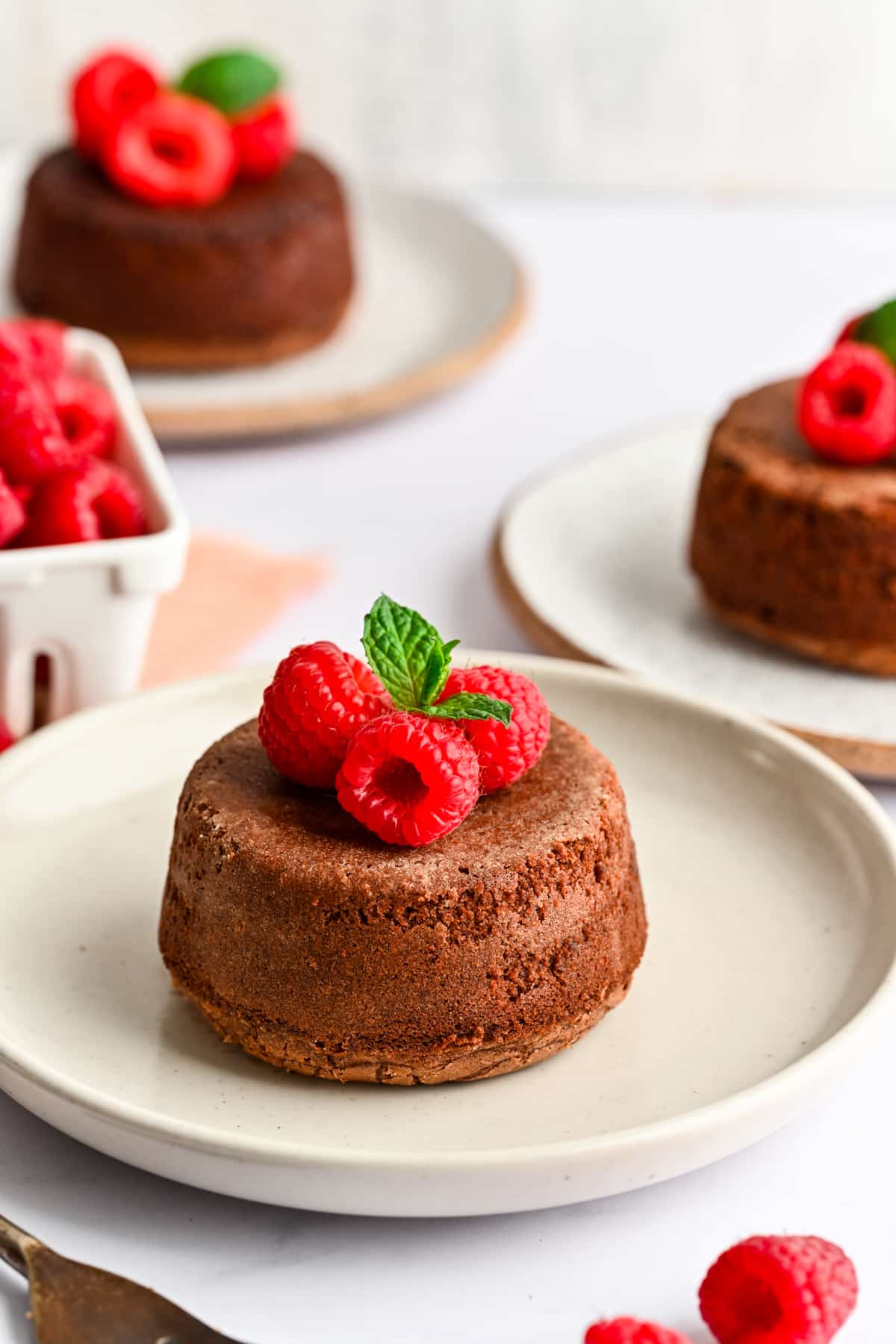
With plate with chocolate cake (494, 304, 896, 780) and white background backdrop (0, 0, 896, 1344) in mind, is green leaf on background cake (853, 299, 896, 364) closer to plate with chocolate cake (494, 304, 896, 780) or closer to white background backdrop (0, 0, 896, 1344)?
plate with chocolate cake (494, 304, 896, 780)

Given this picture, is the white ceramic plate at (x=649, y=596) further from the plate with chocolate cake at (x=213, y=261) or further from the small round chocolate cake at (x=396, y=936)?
the small round chocolate cake at (x=396, y=936)

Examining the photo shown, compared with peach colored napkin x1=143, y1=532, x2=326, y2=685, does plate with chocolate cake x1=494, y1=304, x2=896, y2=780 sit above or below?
above

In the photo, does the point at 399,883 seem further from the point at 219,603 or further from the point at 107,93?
the point at 107,93

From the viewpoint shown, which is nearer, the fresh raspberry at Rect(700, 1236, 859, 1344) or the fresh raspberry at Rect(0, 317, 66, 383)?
the fresh raspberry at Rect(700, 1236, 859, 1344)

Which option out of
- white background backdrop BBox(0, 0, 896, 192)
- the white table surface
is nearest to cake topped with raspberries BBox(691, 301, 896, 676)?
the white table surface

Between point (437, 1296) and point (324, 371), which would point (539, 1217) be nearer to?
point (437, 1296)
